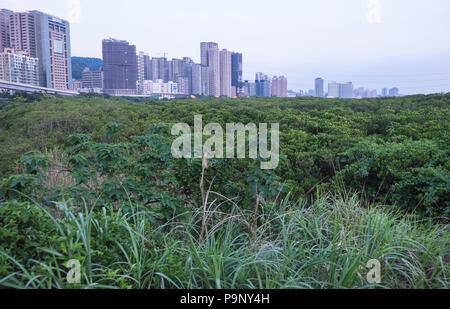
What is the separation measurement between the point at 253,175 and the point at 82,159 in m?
1.74

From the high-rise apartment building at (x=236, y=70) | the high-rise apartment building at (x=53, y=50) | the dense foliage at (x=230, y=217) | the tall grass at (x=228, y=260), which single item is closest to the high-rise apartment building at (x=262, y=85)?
the high-rise apartment building at (x=236, y=70)

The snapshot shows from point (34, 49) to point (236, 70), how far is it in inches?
745

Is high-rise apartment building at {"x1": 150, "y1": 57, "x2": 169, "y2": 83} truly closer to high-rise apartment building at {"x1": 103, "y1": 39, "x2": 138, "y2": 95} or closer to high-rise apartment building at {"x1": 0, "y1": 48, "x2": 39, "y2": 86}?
high-rise apartment building at {"x1": 103, "y1": 39, "x2": 138, "y2": 95}

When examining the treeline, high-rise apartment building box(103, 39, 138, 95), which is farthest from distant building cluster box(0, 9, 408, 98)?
the treeline

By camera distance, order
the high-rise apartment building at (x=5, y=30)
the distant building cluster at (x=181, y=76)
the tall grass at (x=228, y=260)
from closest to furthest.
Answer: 1. the tall grass at (x=228, y=260)
2. the high-rise apartment building at (x=5, y=30)
3. the distant building cluster at (x=181, y=76)

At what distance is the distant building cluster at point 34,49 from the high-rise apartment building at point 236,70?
57.1ft

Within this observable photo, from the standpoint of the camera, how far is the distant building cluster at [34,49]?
2841cm

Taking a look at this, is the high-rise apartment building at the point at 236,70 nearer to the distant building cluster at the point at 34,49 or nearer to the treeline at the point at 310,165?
the distant building cluster at the point at 34,49

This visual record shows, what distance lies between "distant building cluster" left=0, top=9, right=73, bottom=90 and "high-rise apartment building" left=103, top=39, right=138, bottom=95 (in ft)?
13.0

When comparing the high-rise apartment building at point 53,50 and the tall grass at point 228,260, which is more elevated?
the high-rise apartment building at point 53,50

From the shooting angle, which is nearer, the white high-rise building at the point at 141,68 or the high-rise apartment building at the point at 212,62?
the high-rise apartment building at the point at 212,62

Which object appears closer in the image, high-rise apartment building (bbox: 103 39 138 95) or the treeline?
the treeline

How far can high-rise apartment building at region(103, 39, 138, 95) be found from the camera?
36203 millimetres
